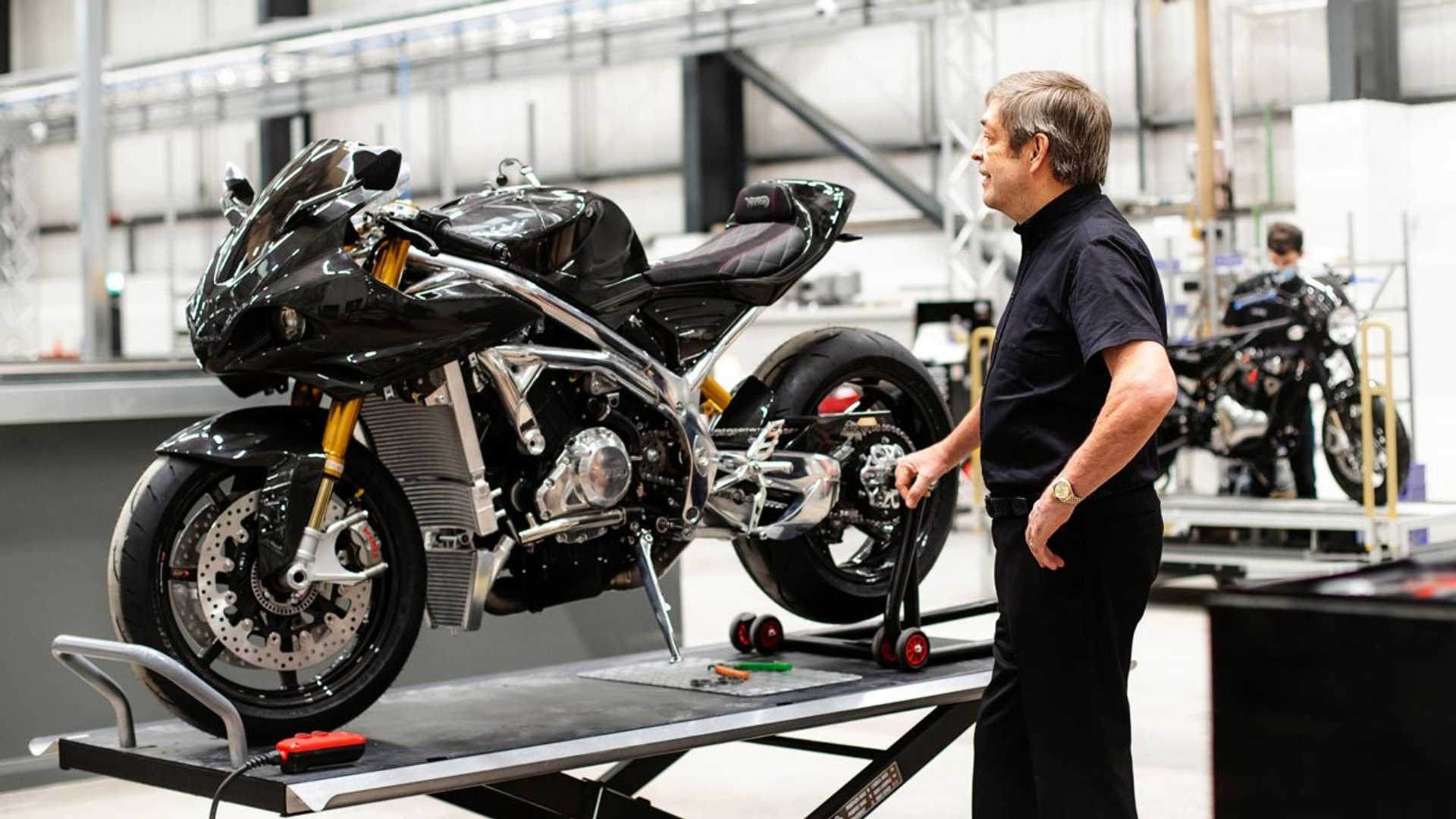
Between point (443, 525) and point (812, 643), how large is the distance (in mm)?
1052

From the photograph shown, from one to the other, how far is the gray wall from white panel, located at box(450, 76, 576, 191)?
15.0 metres

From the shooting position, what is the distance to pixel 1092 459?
2713 millimetres

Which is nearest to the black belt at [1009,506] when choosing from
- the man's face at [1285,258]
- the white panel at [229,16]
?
the man's face at [1285,258]

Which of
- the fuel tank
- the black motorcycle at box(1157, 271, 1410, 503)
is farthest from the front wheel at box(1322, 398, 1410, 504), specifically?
the fuel tank

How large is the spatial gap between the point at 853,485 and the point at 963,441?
688mm

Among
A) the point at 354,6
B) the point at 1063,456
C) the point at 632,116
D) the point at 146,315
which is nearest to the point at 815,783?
the point at 1063,456

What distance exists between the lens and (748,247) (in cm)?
396

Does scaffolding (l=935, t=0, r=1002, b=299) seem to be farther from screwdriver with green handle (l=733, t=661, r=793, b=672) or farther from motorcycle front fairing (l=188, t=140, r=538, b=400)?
motorcycle front fairing (l=188, t=140, r=538, b=400)

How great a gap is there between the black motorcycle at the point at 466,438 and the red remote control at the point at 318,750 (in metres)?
0.24

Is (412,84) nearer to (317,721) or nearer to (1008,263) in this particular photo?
(1008,263)

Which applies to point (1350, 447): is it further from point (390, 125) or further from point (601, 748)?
point (390, 125)

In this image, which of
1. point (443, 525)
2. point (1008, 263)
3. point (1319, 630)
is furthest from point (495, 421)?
point (1008, 263)

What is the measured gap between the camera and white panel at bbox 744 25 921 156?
58.5 ft

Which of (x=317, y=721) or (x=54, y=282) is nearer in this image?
(x=317, y=721)
